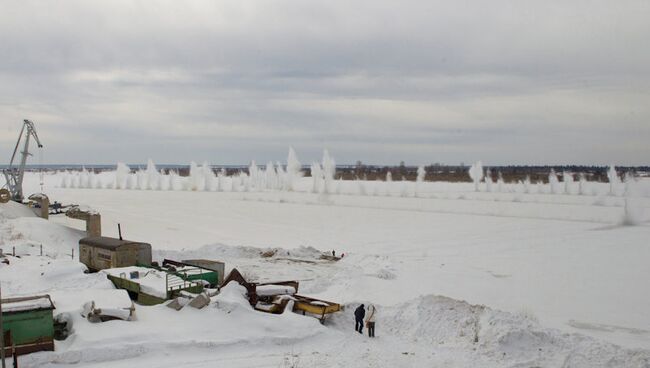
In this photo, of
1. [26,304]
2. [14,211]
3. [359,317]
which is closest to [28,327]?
[26,304]

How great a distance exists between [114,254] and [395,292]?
11.2 meters

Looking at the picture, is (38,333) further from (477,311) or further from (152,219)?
(152,219)

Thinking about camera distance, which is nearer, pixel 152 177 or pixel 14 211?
pixel 14 211

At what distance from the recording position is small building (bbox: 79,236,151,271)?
69.2 ft

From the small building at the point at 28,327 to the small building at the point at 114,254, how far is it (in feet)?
25.2

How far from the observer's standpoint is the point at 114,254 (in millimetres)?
21016

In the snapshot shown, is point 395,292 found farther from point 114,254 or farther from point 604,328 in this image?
point 114,254

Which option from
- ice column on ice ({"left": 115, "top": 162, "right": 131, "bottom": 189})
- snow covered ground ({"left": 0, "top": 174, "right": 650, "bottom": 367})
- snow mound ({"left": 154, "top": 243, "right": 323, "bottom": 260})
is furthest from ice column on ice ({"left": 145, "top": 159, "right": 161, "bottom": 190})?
snow mound ({"left": 154, "top": 243, "right": 323, "bottom": 260})

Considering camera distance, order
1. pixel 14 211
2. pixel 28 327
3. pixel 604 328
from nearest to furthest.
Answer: pixel 28 327 < pixel 604 328 < pixel 14 211

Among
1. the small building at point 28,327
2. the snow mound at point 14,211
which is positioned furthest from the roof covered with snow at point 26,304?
the snow mound at point 14,211

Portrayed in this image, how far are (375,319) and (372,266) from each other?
994 cm

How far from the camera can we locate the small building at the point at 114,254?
21.1 metres

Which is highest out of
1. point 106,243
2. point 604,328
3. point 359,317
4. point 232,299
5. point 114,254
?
point 106,243

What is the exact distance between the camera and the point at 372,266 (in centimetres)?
2672
